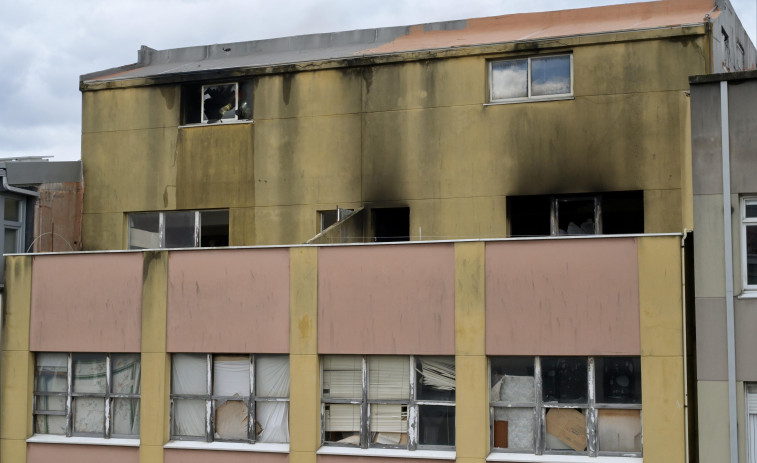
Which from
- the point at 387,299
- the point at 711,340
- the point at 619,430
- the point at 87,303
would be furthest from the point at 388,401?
the point at 87,303

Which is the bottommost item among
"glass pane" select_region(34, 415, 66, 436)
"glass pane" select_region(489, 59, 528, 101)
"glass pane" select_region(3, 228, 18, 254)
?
"glass pane" select_region(34, 415, 66, 436)

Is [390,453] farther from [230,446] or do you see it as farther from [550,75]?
[550,75]

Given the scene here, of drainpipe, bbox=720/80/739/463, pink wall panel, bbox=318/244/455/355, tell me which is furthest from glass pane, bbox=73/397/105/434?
drainpipe, bbox=720/80/739/463

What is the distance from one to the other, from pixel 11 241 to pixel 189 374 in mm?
5988

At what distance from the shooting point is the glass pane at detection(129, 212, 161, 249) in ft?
70.3

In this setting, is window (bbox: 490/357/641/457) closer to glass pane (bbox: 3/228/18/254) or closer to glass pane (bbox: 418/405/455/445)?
glass pane (bbox: 418/405/455/445)

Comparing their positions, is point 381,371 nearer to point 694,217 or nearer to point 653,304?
point 653,304

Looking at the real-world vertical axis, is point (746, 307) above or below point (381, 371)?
above

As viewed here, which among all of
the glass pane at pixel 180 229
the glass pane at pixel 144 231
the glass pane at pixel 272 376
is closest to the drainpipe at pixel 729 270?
the glass pane at pixel 272 376

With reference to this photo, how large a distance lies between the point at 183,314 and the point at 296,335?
237 centimetres

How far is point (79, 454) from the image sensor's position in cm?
1812

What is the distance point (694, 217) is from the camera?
14.4 m

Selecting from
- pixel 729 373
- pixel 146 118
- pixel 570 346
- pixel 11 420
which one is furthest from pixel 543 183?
pixel 11 420

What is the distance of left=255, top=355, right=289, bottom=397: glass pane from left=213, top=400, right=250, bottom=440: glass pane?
0.48 metres
